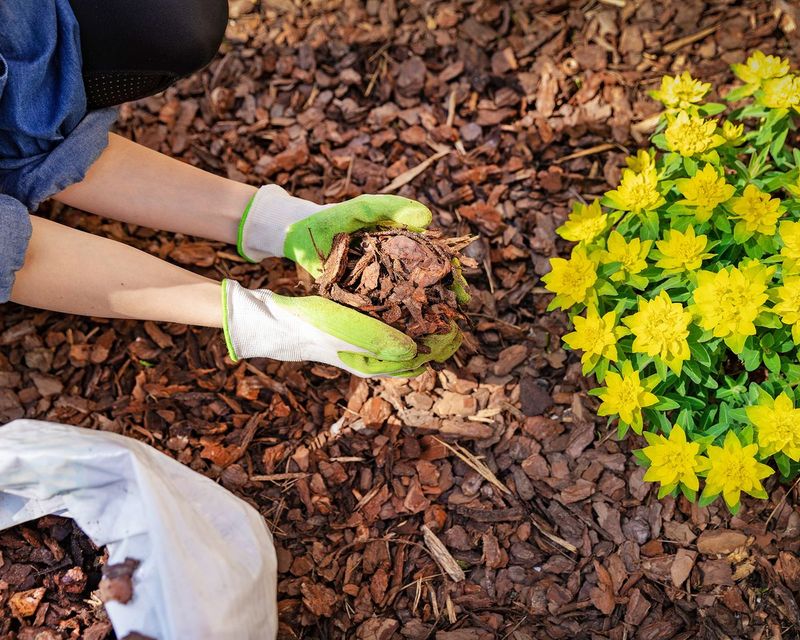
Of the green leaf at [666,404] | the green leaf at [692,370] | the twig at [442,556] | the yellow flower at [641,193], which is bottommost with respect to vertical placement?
the twig at [442,556]

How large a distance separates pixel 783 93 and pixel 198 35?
147 centimetres

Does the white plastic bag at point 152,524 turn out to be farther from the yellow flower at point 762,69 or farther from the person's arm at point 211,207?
the yellow flower at point 762,69

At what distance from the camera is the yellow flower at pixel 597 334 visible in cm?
164

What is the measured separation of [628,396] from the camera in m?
1.60

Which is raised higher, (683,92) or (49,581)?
(683,92)

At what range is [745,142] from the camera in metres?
1.94

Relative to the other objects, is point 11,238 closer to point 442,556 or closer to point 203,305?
point 203,305

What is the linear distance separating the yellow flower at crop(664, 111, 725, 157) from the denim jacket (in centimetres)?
146

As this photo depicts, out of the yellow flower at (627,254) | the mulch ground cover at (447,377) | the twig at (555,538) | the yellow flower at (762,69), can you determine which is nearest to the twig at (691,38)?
the mulch ground cover at (447,377)

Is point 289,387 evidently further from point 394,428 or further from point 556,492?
point 556,492

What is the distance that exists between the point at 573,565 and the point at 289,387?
92 cm

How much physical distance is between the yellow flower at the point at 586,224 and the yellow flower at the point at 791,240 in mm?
398

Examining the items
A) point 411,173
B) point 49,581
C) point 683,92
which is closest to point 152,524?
point 49,581

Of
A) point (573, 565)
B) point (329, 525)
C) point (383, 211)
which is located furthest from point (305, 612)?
point (383, 211)
